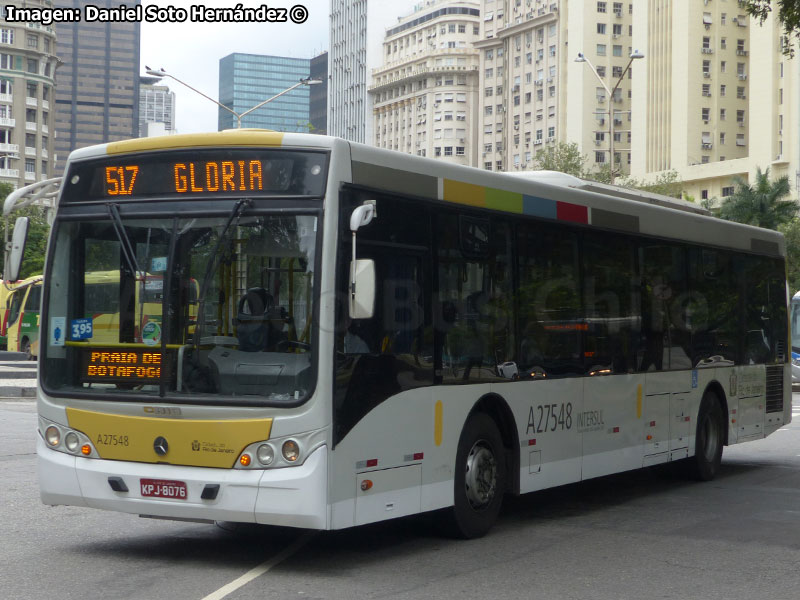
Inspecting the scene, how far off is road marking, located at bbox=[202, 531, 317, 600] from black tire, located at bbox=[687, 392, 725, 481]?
548cm

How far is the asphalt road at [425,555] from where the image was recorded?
7.27 meters

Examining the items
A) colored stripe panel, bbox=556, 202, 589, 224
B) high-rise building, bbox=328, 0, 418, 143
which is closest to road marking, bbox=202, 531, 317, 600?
colored stripe panel, bbox=556, 202, 589, 224

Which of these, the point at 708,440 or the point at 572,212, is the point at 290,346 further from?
the point at 708,440

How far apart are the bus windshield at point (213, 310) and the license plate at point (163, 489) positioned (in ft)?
1.78

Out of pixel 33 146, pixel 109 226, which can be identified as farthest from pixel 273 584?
pixel 33 146

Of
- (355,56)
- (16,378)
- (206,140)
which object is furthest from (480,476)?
(355,56)

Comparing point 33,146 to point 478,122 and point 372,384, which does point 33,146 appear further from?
point 372,384

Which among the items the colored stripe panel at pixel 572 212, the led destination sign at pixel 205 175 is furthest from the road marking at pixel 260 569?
the colored stripe panel at pixel 572 212

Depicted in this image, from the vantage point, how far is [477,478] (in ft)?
29.8

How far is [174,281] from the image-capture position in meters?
7.68

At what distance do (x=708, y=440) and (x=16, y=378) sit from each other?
22611 mm

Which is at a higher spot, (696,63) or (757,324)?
(696,63)

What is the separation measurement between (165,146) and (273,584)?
290 centimetres

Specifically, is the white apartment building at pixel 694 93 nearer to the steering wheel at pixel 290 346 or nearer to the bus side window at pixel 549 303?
the bus side window at pixel 549 303
